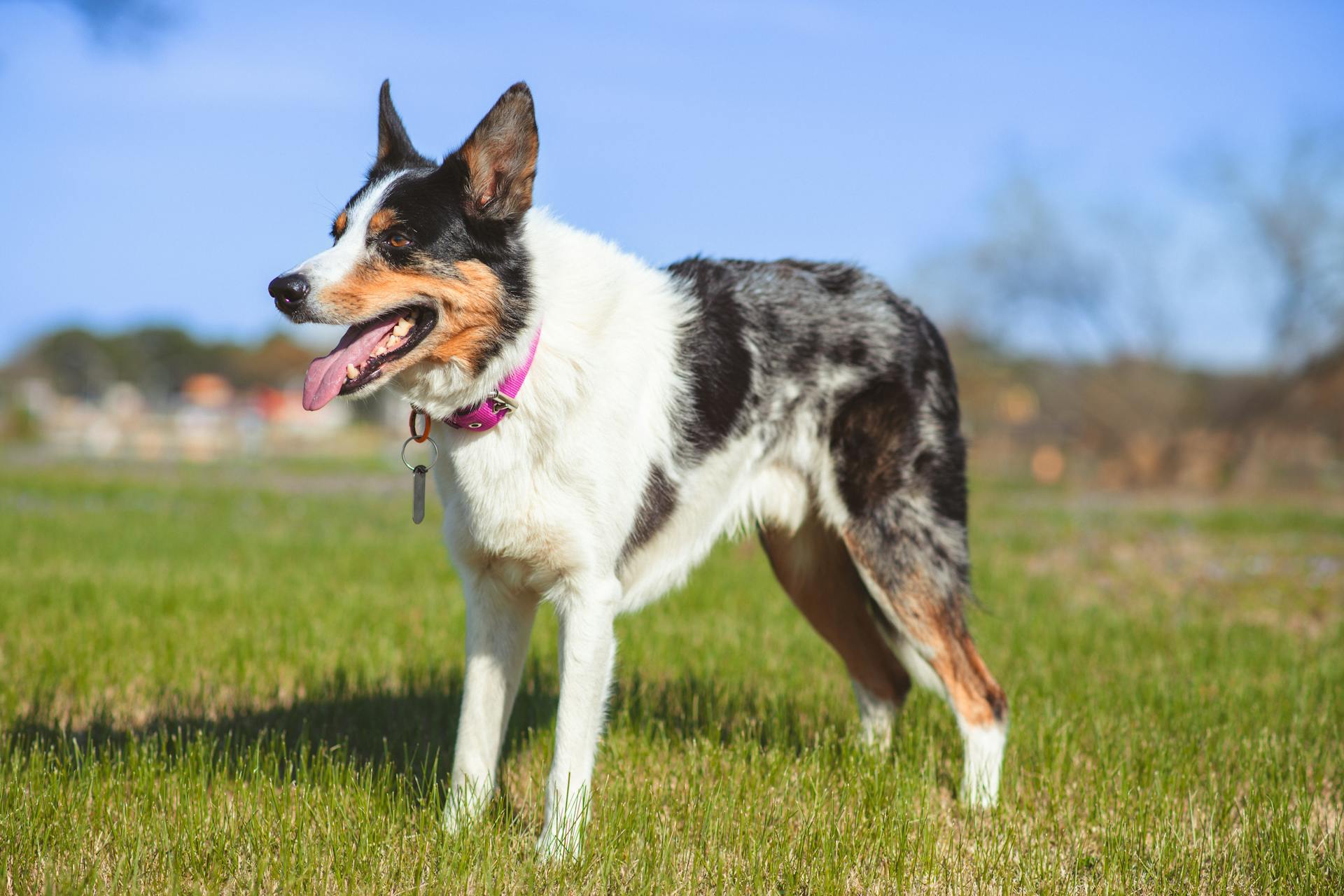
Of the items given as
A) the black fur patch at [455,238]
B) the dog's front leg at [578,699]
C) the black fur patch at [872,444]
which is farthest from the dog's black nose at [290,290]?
the black fur patch at [872,444]

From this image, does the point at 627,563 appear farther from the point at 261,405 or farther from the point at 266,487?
the point at 261,405

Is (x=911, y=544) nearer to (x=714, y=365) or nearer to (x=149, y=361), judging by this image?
(x=714, y=365)

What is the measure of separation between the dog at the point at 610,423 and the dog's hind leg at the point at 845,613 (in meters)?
0.01

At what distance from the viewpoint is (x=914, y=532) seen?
162 inches

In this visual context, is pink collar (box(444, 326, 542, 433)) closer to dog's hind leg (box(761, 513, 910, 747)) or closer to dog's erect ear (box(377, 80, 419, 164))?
dog's erect ear (box(377, 80, 419, 164))

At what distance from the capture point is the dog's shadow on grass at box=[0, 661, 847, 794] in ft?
13.5

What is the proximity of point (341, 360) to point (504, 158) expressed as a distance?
0.80m

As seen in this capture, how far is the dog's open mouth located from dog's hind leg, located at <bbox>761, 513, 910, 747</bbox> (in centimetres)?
177

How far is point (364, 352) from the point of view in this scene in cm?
321

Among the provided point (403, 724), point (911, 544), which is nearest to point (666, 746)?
point (403, 724)

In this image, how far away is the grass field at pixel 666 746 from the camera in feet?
10.5

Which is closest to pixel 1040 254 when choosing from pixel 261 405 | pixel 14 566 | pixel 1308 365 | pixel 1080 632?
pixel 1308 365

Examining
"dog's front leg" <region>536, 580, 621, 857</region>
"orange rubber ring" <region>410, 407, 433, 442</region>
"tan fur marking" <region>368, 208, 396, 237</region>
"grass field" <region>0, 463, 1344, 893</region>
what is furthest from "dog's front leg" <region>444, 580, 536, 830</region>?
"tan fur marking" <region>368, 208, 396, 237</region>

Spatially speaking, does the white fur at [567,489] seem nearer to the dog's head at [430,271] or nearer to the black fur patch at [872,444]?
the dog's head at [430,271]
